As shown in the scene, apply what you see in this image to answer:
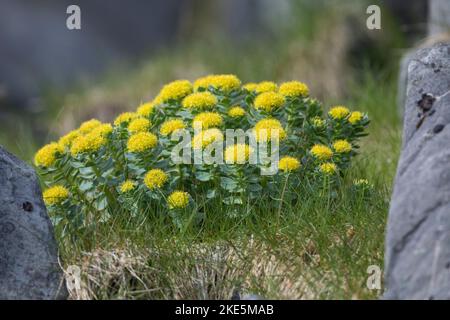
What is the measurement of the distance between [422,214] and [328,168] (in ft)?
2.39

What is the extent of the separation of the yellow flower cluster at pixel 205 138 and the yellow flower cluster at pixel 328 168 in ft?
1.37

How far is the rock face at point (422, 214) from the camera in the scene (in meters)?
A: 2.21

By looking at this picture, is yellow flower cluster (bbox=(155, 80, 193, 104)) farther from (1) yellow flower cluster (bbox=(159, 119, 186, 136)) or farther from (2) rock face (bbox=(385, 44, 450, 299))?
(2) rock face (bbox=(385, 44, 450, 299))

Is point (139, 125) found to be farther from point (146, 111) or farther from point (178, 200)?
point (178, 200)

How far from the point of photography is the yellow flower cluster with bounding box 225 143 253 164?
A: 2846 millimetres

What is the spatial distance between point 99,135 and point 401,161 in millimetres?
1210

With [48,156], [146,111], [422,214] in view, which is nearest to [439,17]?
[146,111]

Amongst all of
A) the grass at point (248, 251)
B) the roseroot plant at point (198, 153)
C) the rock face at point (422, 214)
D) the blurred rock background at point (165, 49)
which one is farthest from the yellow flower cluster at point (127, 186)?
the blurred rock background at point (165, 49)

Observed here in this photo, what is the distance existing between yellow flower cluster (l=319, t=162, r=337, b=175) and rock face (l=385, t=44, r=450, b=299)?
1.46 ft

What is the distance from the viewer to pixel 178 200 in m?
2.91

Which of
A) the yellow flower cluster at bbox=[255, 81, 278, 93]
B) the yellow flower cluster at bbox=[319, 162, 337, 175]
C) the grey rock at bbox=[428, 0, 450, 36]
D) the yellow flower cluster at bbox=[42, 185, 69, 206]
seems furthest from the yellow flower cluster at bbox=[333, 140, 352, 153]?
the grey rock at bbox=[428, 0, 450, 36]

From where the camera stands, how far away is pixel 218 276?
8.90ft
